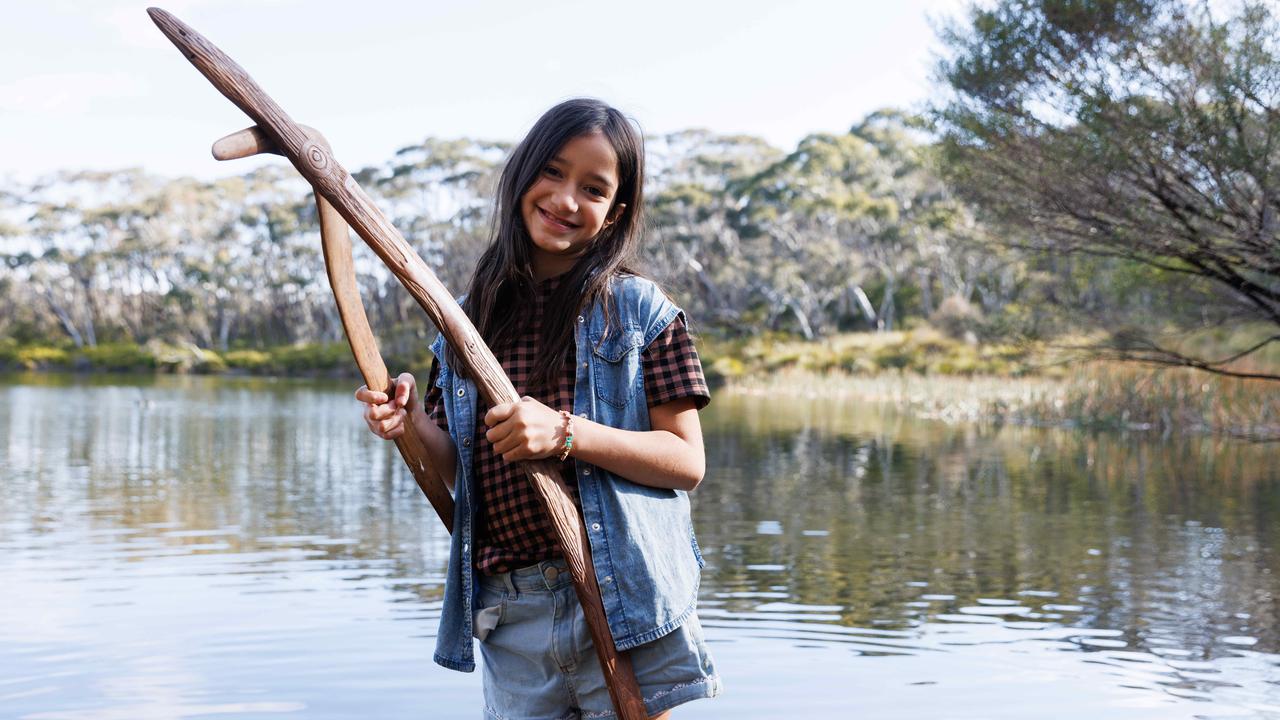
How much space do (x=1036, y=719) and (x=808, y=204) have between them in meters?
33.8

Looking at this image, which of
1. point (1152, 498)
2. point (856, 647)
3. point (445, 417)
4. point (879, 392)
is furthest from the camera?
point (879, 392)

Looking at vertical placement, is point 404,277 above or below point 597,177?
below

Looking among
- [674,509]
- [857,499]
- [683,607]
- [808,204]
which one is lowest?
[857,499]

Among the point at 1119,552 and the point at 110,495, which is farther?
the point at 110,495

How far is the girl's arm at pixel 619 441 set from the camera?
64.5 inches

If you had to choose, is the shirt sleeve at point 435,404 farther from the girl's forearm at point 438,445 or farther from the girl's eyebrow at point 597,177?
the girl's eyebrow at point 597,177

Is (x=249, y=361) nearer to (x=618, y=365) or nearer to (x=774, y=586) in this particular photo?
(x=774, y=586)

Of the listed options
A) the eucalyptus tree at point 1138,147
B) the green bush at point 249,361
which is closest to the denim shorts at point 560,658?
the eucalyptus tree at point 1138,147

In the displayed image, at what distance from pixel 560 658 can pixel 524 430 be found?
33 centimetres

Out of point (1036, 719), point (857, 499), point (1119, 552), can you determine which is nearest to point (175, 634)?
point (1036, 719)

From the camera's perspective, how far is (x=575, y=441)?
1.68 m

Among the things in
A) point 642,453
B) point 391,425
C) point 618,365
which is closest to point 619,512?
point 642,453

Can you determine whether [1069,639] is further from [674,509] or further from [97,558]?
[97,558]

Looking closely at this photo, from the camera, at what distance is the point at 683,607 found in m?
1.79
